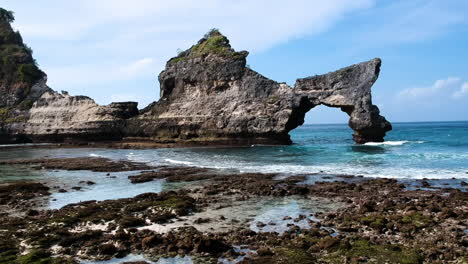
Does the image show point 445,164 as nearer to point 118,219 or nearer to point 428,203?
point 428,203

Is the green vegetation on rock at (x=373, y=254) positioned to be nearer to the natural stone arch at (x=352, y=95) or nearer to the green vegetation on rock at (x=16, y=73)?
the natural stone arch at (x=352, y=95)

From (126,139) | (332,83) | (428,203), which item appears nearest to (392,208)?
(428,203)

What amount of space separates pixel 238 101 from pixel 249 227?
43301 mm

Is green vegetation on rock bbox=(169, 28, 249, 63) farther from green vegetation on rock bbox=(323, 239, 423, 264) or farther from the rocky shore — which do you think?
green vegetation on rock bbox=(323, 239, 423, 264)

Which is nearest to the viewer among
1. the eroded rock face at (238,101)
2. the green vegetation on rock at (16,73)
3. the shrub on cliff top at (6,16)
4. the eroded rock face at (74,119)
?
the eroded rock face at (238,101)

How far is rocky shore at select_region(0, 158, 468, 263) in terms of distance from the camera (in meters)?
10.4

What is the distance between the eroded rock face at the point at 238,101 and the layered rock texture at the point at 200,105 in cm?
13

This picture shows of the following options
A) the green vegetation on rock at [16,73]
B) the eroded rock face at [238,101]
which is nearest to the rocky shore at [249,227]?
the eroded rock face at [238,101]

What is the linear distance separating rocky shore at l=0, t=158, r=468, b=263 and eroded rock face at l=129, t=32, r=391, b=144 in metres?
30.2

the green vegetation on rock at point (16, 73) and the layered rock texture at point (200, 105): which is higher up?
the green vegetation on rock at point (16, 73)

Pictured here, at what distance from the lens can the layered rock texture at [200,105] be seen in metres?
50.3

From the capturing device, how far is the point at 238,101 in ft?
A: 183

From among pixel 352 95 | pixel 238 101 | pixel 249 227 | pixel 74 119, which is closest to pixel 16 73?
pixel 74 119

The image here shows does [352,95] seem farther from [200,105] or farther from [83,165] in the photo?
[83,165]
